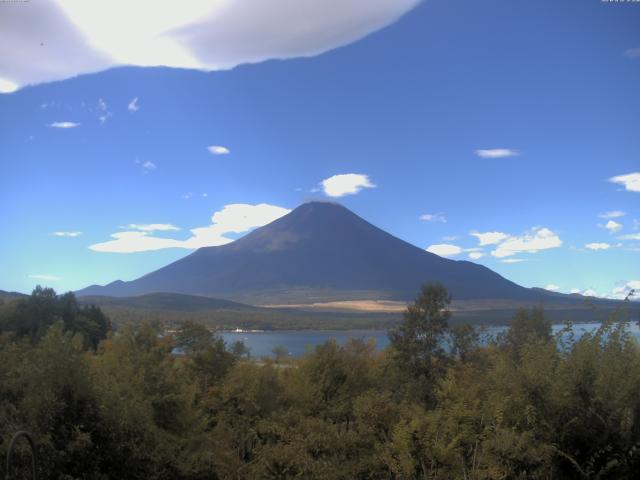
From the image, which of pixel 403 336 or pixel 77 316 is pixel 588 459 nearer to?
pixel 403 336

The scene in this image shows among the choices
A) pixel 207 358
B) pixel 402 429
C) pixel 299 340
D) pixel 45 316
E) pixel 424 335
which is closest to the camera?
pixel 402 429

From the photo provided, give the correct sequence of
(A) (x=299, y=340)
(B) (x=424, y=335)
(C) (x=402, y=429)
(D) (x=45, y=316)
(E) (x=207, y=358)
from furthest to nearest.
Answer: (A) (x=299, y=340)
(D) (x=45, y=316)
(B) (x=424, y=335)
(E) (x=207, y=358)
(C) (x=402, y=429)

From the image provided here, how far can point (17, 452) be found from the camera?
8023 millimetres

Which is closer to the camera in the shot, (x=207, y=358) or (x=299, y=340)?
(x=207, y=358)

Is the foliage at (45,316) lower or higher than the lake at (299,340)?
higher

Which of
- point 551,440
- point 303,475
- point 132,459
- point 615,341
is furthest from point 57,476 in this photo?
point 615,341

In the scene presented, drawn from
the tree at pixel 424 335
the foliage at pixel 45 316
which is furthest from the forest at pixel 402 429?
the foliage at pixel 45 316

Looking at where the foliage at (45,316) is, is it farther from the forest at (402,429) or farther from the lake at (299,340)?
the forest at (402,429)

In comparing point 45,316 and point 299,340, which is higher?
point 45,316

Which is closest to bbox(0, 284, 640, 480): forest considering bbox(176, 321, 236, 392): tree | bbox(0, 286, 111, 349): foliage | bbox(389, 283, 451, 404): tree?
bbox(176, 321, 236, 392): tree

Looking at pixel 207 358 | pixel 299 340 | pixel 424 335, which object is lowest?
pixel 299 340

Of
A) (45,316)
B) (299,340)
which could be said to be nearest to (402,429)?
(45,316)

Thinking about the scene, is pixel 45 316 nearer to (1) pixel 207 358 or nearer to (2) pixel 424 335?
(1) pixel 207 358

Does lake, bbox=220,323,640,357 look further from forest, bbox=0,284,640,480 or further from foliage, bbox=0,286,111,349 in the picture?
foliage, bbox=0,286,111,349
